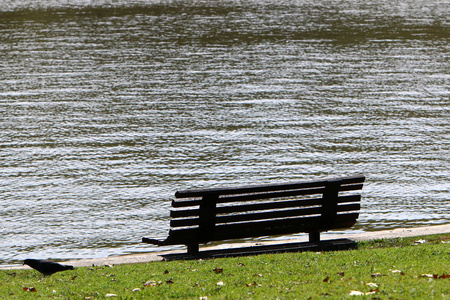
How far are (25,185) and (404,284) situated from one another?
1289cm

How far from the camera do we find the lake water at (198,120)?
54.8 feet

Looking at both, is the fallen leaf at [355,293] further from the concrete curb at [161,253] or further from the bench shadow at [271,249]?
the concrete curb at [161,253]

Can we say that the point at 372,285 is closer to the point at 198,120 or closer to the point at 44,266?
Answer: the point at 44,266

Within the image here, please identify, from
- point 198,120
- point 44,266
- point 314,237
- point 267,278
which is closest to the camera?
point 267,278

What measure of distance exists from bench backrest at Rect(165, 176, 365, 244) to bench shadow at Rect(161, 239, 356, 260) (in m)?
0.28

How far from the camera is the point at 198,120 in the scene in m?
26.4

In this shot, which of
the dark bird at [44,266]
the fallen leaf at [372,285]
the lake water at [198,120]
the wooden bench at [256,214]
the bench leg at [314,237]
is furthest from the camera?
the lake water at [198,120]

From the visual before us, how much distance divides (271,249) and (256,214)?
0.67 m

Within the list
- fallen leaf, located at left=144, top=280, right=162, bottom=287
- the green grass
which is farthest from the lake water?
fallen leaf, located at left=144, top=280, right=162, bottom=287

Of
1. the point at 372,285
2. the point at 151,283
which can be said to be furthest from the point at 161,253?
the point at 372,285

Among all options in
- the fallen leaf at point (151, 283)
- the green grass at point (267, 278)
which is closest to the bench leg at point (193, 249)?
the green grass at point (267, 278)

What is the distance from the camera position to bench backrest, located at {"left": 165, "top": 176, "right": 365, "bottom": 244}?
11.0 meters

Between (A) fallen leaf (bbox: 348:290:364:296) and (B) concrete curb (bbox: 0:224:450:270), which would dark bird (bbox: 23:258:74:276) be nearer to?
(B) concrete curb (bbox: 0:224:450:270)

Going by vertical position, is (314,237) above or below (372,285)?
below
